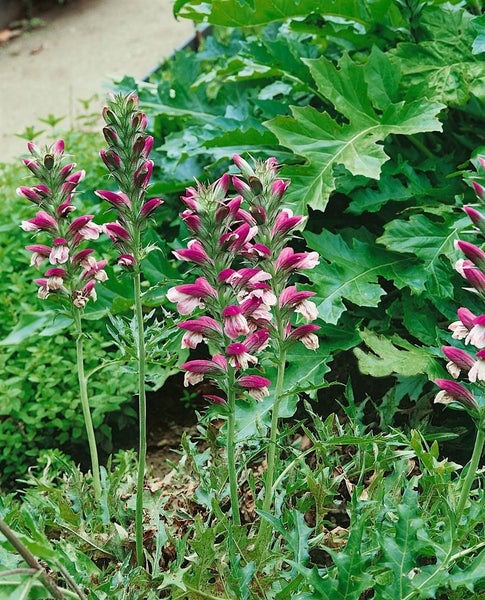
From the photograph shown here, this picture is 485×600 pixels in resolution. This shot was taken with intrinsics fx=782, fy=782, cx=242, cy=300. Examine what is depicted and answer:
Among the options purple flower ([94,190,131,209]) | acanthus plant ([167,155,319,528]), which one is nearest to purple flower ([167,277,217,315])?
acanthus plant ([167,155,319,528])

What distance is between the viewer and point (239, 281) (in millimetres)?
1665

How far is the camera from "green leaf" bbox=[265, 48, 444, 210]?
2.76 m

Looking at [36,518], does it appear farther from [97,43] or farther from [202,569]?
[97,43]

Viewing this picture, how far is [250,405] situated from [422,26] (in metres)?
1.76

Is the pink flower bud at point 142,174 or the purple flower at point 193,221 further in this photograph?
the pink flower bud at point 142,174

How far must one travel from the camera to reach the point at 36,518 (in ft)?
6.97

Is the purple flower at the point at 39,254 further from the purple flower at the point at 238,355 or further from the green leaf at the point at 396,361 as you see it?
the green leaf at the point at 396,361

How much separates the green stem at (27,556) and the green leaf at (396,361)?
1221 millimetres

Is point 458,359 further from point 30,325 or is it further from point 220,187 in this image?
point 30,325

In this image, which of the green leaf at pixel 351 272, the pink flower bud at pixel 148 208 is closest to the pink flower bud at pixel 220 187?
the pink flower bud at pixel 148 208

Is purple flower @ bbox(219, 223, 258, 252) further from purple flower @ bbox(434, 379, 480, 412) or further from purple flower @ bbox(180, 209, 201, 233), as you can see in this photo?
purple flower @ bbox(434, 379, 480, 412)

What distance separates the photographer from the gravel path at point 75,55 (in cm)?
Answer: 654

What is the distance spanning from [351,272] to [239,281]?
1146 mm

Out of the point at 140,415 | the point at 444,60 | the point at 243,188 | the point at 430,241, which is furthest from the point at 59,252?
Answer: the point at 444,60
